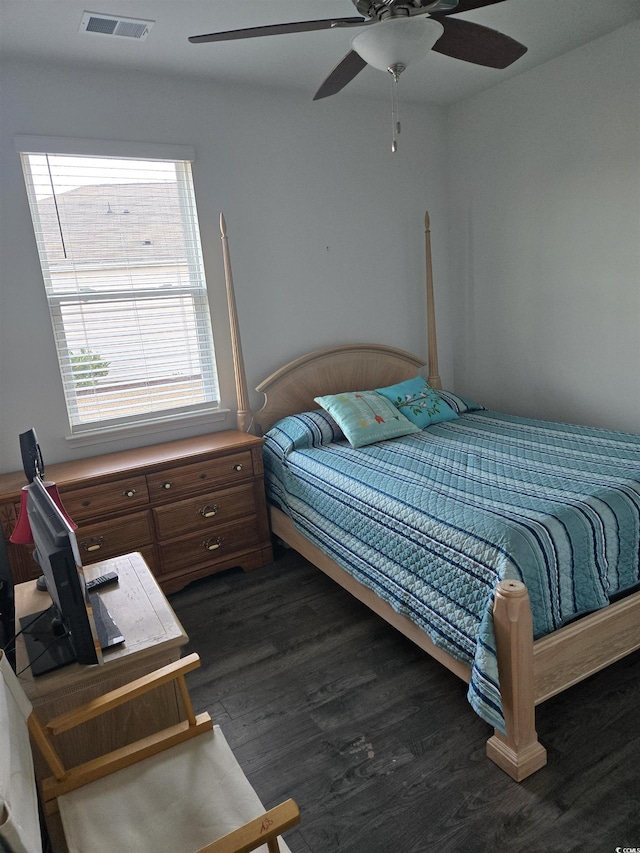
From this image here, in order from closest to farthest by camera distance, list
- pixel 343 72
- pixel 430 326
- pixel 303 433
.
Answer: pixel 343 72 → pixel 303 433 → pixel 430 326

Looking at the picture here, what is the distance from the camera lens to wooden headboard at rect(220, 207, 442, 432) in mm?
3283

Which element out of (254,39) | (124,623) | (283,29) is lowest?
(124,623)

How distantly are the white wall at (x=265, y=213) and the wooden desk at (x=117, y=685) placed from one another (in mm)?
1630

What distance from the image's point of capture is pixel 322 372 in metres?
3.60

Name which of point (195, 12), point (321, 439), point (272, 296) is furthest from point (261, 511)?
point (195, 12)

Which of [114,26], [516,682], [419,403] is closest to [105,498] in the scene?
[419,403]

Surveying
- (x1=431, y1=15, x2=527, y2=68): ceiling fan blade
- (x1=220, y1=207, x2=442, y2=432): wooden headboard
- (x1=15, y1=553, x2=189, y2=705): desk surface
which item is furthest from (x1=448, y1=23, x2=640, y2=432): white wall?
(x1=15, y1=553, x2=189, y2=705): desk surface

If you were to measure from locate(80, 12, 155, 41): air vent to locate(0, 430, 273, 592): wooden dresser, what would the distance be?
1.94 m

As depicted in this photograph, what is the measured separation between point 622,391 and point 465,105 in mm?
2213

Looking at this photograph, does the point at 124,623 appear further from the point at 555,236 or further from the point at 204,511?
the point at 555,236

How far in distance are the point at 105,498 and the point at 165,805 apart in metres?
1.69

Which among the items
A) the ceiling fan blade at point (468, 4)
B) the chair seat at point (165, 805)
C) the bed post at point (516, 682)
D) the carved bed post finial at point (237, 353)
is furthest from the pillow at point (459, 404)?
the chair seat at point (165, 805)

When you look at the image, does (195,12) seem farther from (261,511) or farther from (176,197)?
(261,511)

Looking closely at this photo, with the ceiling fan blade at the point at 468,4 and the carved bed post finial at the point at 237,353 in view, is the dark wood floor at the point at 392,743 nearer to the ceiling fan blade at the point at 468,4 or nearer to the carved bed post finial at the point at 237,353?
the carved bed post finial at the point at 237,353
